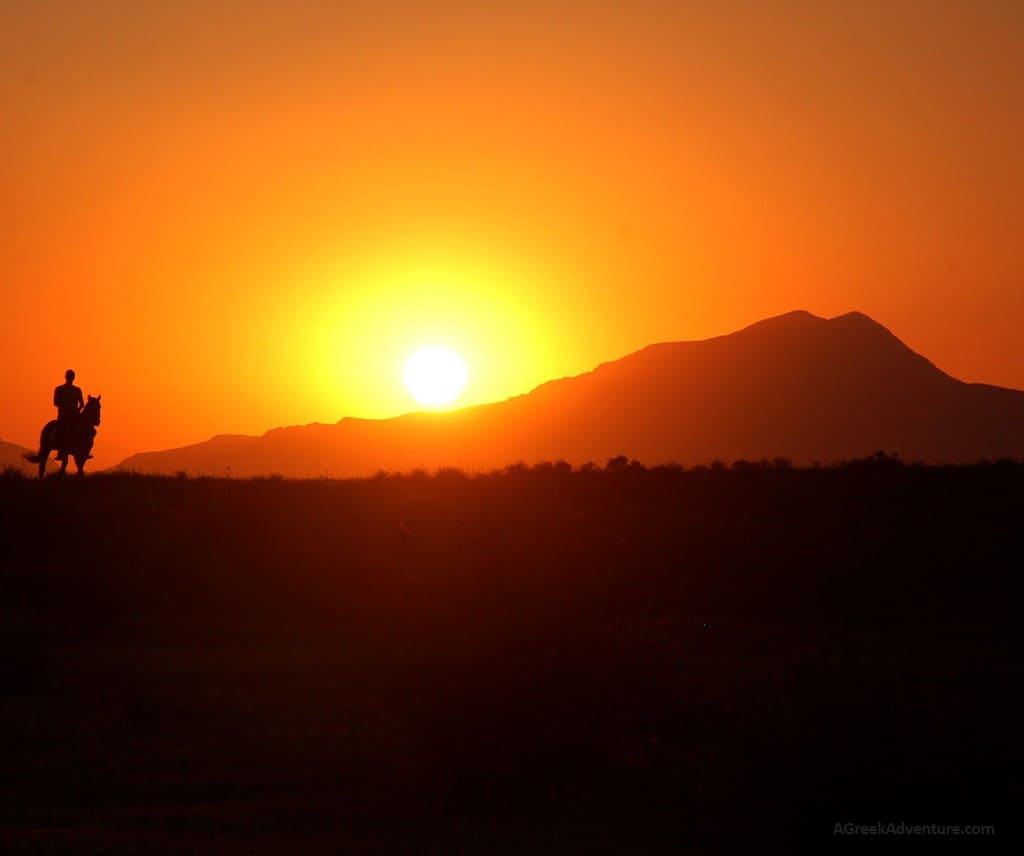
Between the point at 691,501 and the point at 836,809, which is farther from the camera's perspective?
the point at 691,501

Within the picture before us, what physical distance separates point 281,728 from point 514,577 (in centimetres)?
972

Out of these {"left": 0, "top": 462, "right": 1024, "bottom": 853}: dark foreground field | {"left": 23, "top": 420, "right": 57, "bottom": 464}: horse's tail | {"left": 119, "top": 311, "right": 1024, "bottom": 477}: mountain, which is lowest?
{"left": 0, "top": 462, "right": 1024, "bottom": 853}: dark foreground field

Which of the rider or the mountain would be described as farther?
the mountain

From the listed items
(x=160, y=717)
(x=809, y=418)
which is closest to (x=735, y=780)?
(x=160, y=717)

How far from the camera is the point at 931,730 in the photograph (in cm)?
1531

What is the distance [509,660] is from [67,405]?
52.7 feet

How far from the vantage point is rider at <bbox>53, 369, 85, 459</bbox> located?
99.1 ft

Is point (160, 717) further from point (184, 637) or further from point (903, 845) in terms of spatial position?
point (903, 845)

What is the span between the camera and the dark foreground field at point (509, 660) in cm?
1317

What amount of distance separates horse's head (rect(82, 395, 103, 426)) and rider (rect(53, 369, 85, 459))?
0.12 m

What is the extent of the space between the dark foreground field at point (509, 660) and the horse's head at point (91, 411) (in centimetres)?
141

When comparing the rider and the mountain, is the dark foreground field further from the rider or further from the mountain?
the mountain

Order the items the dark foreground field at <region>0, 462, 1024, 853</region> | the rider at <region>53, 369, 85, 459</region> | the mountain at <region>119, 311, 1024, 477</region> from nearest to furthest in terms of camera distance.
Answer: the dark foreground field at <region>0, 462, 1024, 853</region> → the rider at <region>53, 369, 85, 459</region> → the mountain at <region>119, 311, 1024, 477</region>

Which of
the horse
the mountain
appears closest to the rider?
the horse
